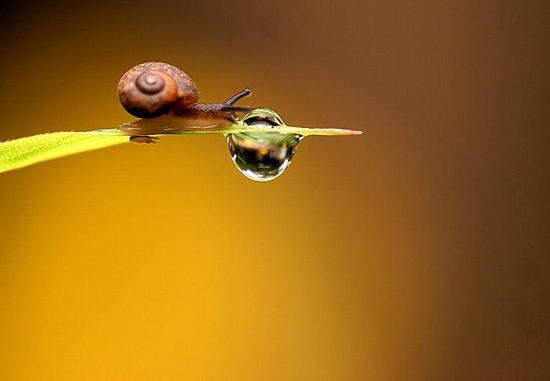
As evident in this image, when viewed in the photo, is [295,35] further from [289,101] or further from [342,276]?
[342,276]

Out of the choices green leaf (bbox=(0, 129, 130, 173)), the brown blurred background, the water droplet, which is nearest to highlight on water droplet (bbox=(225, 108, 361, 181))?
the water droplet

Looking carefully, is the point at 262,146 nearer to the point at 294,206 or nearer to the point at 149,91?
the point at 149,91

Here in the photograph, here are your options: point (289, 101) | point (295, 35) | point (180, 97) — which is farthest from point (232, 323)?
point (180, 97)

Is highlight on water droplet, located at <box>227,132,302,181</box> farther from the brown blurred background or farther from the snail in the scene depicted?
the brown blurred background

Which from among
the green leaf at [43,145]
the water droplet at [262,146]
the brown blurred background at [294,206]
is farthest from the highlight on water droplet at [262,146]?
the brown blurred background at [294,206]

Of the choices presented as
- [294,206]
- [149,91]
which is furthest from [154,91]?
[294,206]

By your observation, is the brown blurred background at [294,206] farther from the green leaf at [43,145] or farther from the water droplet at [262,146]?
the green leaf at [43,145]
